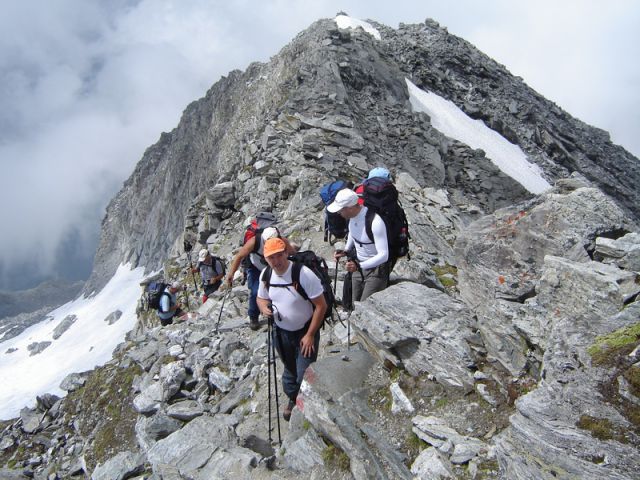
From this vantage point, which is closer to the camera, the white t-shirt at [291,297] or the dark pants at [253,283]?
the white t-shirt at [291,297]

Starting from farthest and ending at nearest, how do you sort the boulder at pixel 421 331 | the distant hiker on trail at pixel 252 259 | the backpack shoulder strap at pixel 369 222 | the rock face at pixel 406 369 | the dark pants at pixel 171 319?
the dark pants at pixel 171 319, the distant hiker on trail at pixel 252 259, the backpack shoulder strap at pixel 369 222, the boulder at pixel 421 331, the rock face at pixel 406 369

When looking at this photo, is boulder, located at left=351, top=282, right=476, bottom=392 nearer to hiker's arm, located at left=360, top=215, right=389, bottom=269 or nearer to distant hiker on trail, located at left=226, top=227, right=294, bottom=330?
hiker's arm, located at left=360, top=215, right=389, bottom=269

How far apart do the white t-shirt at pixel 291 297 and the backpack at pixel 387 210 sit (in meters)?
1.53

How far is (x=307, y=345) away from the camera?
22.2 feet

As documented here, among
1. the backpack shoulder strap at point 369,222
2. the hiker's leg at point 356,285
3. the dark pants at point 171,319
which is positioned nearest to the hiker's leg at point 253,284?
the hiker's leg at point 356,285

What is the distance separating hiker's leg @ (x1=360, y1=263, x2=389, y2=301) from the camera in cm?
820

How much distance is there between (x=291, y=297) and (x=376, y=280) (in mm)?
2101

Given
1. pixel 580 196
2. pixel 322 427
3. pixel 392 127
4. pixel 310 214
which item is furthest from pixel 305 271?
pixel 392 127

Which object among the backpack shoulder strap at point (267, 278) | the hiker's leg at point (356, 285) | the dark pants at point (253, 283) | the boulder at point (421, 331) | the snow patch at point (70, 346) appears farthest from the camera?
the snow patch at point (70, 346)

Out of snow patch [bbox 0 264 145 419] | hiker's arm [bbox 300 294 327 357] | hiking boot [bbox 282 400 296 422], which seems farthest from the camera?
snow patch [bbox 0 264 145 419]

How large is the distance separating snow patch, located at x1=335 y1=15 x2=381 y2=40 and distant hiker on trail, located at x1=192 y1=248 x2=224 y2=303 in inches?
1544

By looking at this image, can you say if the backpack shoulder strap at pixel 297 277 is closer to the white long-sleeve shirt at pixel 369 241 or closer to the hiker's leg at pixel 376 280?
the white long-sleeve shirt at pixel 369 241

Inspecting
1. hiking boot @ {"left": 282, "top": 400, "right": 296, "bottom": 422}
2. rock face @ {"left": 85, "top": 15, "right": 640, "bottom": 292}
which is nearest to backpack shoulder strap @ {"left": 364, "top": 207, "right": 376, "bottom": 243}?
hiking boot @ {"left": 282, "top": 400, "right": 296, "bottom": 422}

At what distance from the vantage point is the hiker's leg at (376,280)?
26.9ft
